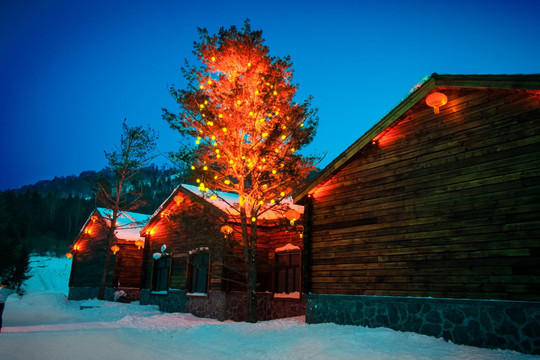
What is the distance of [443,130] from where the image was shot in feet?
29.7

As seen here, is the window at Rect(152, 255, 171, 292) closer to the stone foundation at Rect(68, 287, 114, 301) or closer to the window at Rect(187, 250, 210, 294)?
the window at Rect(187, 250, 210, 294)

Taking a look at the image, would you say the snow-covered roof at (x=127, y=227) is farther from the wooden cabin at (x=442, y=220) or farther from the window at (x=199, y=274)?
the wooden cabin at (x=442, y=220)

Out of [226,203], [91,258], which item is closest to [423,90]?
[226,203]

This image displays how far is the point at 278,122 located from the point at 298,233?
4.68 m

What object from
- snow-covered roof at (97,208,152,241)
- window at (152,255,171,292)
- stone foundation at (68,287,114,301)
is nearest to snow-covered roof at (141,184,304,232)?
window at (152,255,171,292)

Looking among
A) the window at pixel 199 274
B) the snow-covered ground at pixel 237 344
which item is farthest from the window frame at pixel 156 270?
the snow-covered ground at pixel 237 344

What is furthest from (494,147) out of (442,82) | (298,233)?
(298,233)

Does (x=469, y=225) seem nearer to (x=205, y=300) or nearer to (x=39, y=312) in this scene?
(x=205, y=300)

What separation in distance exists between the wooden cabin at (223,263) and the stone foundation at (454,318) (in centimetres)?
409

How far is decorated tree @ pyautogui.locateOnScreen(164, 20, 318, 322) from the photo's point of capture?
1269 centimetres

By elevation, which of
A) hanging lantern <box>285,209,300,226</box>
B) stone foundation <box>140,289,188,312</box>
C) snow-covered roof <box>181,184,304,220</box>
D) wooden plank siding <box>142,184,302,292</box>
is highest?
snow-covered roof <box>181,184,304,220</box>

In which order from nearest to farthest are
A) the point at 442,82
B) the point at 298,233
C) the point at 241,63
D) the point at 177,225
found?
the point at 442,82
the point at 241,63
the point at 298,233
the point at 177,225

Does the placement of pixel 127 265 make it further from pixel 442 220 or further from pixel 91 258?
pixel 442 220

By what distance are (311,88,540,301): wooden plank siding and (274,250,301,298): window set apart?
3.49m
